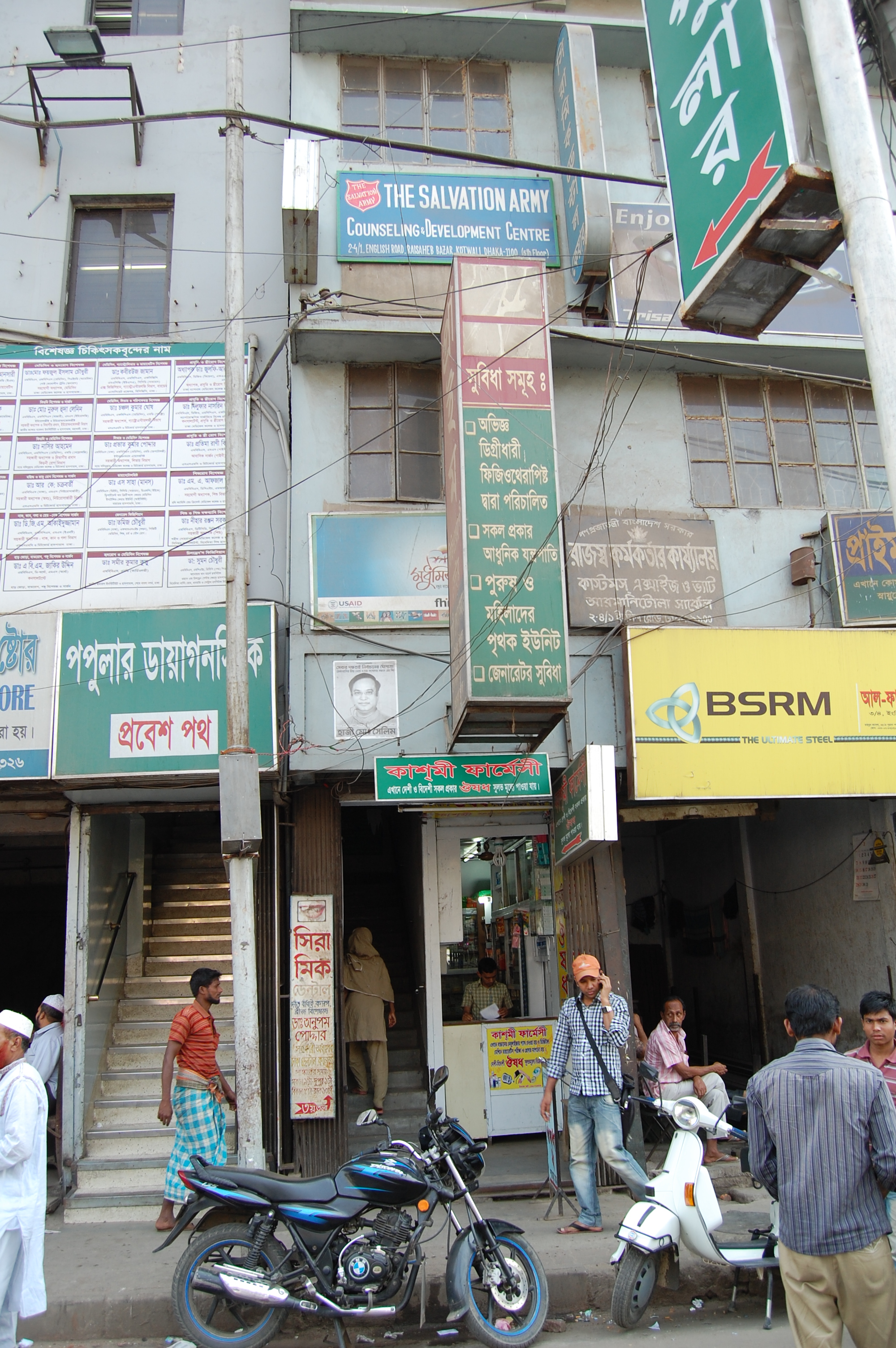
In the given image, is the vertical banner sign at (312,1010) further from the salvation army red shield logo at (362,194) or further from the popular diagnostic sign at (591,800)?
the salvation army red shield logo at (362,194)

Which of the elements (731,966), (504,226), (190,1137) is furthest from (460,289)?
(731,966)

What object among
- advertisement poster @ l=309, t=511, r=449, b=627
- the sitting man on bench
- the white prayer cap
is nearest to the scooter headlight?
the sitting man on bench

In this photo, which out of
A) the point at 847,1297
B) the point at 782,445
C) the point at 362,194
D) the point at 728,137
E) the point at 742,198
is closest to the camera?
the point at 847,1297

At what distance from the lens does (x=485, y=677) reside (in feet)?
24.5

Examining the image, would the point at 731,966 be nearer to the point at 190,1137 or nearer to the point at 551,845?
the point at 551,845

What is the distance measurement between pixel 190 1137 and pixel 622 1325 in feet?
10.6

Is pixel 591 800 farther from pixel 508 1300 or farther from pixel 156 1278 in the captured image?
pixel 156 1278

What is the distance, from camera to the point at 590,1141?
266 inches

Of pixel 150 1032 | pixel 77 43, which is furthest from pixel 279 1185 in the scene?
pixel 77 43

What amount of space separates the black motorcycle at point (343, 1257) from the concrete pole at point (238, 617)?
834mm

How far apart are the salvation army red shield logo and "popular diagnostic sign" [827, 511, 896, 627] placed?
18.3 ft

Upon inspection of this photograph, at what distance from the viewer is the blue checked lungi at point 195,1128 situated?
6941 mm

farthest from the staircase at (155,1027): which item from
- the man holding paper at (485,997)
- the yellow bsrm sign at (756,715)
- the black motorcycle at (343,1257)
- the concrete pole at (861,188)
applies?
the concrete pole at (861,188)

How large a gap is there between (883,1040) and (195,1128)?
4692 mm
